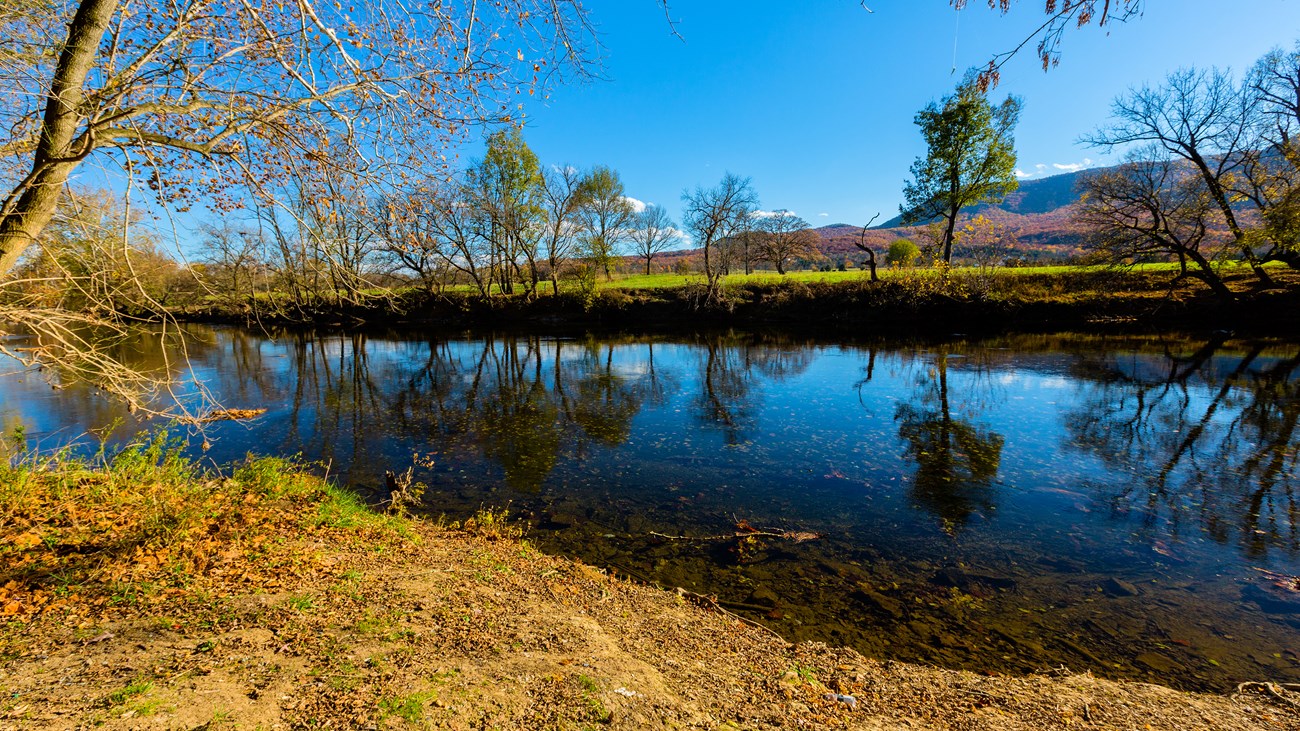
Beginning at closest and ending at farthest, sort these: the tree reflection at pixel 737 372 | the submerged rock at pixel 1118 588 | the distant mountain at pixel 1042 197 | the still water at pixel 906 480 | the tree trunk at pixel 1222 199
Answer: the still water at pixel 906 480 < the submerged rock at pixel 1118 588 < the tree reflection at pixel 737 372 < the tree trunk at pixel 1222 199 < the distant mountain at pixel 1042 197

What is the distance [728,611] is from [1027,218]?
136m

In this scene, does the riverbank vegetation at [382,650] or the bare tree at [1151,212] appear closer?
the riverbank vegetation at [382,650]

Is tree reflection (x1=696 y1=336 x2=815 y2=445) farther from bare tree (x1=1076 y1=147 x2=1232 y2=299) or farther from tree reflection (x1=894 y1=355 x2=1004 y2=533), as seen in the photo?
bare tree (x1=1076 y1=147 x2=1232 y2=299)

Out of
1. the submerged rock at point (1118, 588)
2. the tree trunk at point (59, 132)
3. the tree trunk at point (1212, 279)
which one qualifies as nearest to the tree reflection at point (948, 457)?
the submerged rock at point (1118, 588)

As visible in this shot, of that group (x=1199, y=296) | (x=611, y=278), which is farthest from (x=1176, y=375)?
(x=611, y=278)

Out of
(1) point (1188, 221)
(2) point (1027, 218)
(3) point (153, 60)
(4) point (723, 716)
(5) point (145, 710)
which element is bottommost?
(4) point (723, 716)

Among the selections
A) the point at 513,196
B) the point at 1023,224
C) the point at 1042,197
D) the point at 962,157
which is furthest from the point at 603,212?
the point at 1042,197

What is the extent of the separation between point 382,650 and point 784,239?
1967 inches

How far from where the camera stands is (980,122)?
87.6 ft

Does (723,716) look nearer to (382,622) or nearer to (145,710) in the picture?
(382,622)

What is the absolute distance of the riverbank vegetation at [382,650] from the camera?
8.70 feet

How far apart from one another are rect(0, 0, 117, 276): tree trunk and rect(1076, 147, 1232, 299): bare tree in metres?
32.1

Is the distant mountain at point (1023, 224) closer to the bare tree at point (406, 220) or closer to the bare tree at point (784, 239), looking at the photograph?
the bare tree at point (784, 239)

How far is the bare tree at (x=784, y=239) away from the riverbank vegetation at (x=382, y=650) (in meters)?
44.1
